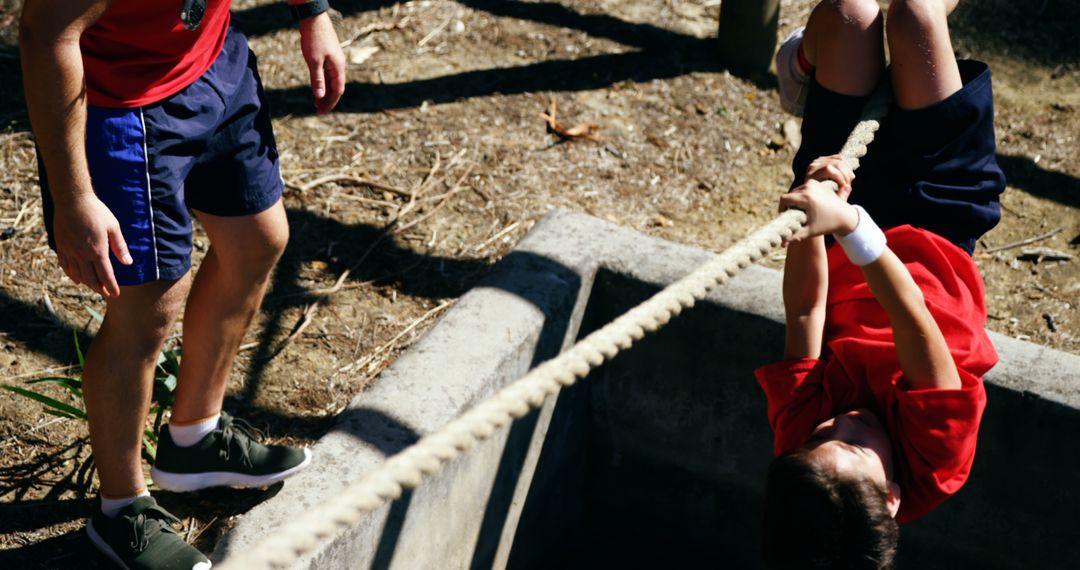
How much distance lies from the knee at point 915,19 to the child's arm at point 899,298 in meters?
0.50

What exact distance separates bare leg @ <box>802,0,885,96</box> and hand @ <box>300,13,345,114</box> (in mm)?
1062

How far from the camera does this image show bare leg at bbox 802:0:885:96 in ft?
7.48

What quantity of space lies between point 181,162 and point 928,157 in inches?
61.0

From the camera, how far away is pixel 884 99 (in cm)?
230

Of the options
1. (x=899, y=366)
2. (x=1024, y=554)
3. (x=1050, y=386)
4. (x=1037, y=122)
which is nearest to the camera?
(x=899, y=366)

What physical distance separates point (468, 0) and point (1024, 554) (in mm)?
3340

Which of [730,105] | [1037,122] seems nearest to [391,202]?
[730,105]

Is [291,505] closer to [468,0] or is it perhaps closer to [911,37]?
[911,37]

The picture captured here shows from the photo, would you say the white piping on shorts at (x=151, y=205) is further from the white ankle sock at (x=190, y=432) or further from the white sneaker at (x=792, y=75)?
the white sneaker at (x=792, y=75)

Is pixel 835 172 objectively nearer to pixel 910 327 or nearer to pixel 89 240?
pixel 910 327

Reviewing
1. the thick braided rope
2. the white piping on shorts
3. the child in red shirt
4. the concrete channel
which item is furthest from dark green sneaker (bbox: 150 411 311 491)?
the child in red shirt

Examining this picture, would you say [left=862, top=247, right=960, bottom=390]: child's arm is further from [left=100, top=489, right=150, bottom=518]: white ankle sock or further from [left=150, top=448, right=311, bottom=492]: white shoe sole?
[left=100, top=489, right=150, bottom=518]: white ankle sock

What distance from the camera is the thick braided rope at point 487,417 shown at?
4.10 ft

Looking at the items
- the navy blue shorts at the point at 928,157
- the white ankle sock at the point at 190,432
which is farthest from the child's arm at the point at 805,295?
the white ankle sock at the point at 190,432
